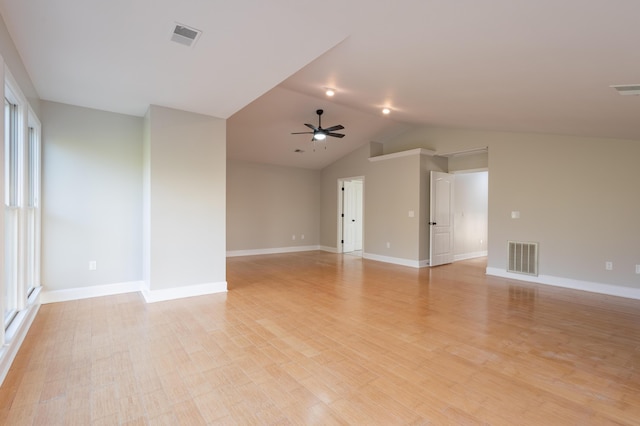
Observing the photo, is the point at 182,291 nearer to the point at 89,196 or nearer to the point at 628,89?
the point at 89,196

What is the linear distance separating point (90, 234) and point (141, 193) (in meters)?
0.83

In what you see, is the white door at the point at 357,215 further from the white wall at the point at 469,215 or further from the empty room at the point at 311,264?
the white wall at the point at 469,215

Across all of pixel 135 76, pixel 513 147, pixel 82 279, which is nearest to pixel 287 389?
pixel 135 76

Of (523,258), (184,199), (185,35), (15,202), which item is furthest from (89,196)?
(523,258)

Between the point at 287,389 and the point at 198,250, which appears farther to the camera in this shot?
the point at 198,250

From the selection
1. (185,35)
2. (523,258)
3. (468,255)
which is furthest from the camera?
(468,255)

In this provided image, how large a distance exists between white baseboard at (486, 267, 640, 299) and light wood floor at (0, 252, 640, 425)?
1.10 ft

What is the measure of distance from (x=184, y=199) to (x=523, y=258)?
5.75 meters

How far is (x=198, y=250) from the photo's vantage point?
4293 mm

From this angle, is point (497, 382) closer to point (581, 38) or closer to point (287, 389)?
point (287, 389)

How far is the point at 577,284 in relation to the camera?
4.88 metres

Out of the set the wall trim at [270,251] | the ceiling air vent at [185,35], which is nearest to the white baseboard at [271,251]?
the wall trim at [270,251]

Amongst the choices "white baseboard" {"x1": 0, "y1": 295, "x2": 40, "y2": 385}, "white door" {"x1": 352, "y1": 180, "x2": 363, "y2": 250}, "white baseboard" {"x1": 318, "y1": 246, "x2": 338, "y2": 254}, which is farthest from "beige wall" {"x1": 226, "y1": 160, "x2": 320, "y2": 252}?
"white baseboard" {"x1": 0, "y1": 295, "x2": 40, "y2": 385}

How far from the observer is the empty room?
201 cm
